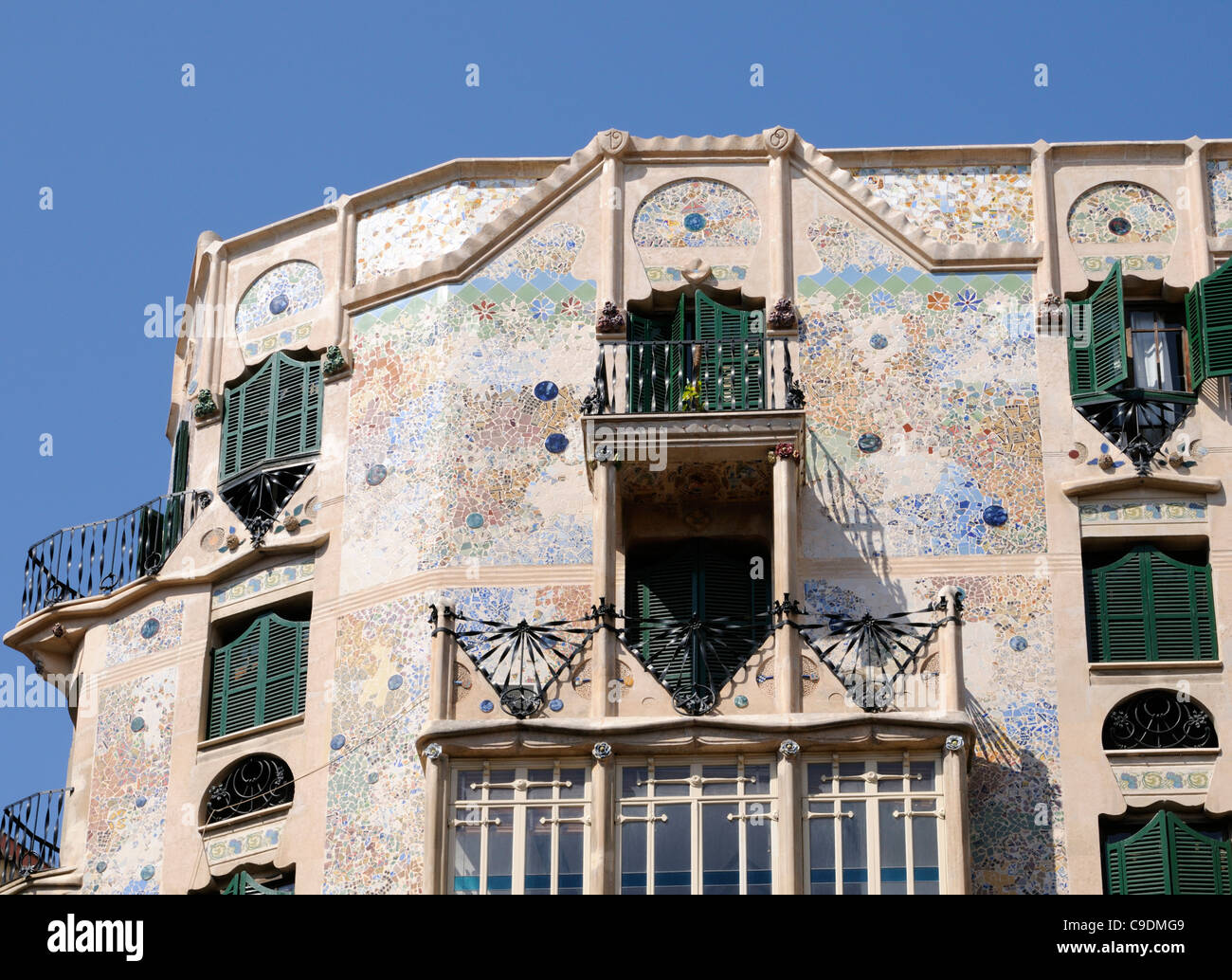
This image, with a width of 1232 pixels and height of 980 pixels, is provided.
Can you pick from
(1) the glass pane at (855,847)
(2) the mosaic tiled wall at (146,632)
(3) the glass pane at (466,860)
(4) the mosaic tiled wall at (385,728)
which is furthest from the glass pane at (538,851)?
(2) the mosaic tiled wall at (146,632)

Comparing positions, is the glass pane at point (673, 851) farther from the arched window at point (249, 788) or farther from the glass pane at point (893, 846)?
the arched window at point (249, 788)

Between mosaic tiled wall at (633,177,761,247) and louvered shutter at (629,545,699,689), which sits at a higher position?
mosaic tiled wall at (633,177,761,247)

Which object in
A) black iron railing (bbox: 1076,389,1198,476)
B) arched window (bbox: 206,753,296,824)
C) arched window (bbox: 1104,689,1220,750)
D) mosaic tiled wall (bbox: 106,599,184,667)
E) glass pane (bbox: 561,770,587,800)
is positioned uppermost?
black iron railing (bbox: 1076,389,1198,476)

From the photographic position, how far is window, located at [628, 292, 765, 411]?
30469 millimetres

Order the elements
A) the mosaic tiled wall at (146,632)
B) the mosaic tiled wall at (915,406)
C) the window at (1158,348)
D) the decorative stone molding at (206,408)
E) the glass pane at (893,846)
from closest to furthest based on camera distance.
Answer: the glass pane at (893,846)
the mosaic tiled wall at (915,406)
the window at (1158,348)
the mosaic tiled wall at (146,632)
the decorative stone molding at (206,408)

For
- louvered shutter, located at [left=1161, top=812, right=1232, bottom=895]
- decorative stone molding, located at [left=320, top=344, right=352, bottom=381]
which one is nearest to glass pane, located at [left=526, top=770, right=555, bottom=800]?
louvered shutter, located at [left=1161, top=812, right=1232, bottom=895]

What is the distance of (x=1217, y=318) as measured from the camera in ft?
→ 102

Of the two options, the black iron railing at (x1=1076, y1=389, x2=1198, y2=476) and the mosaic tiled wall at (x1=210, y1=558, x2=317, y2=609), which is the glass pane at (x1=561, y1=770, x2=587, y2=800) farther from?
the black iron railing at (x1=1076, y1=389, x2=1198, y2=476)

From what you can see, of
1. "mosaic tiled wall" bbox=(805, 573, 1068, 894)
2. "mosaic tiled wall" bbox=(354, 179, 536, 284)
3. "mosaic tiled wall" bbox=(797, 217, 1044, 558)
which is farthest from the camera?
"mosaic tiled wall" bbox=(354, 179, 536, 284)

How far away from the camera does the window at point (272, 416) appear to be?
105ft

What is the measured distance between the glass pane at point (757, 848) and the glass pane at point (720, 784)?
0.80 ft

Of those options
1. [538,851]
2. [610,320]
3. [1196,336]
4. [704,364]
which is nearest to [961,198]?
[1196,336]
